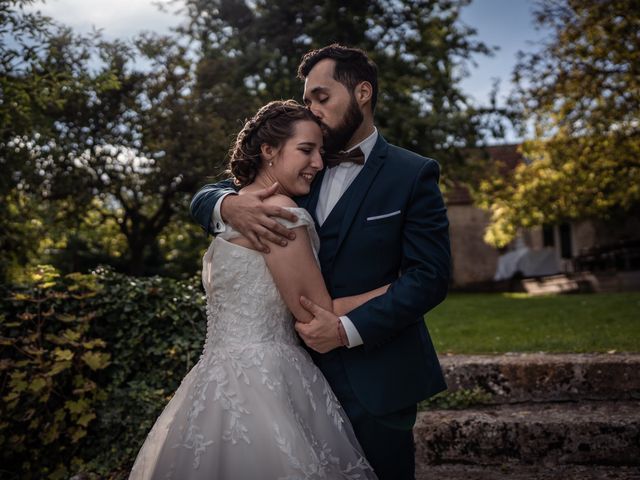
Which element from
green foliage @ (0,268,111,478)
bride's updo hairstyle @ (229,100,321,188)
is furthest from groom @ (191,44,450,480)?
green foliage @ (0,268,111,478)

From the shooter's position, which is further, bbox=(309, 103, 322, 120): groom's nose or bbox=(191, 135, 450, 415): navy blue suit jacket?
bbox=(309, 103, 322, 120): groom's nose

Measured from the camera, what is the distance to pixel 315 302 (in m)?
2.21

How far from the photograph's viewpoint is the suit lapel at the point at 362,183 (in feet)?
7.64

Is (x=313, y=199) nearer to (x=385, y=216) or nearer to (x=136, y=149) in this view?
(x=385, y=216)

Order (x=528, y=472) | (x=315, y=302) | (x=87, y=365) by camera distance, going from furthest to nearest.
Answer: (x=87, y=365) < (x=528, y=472) < (x=315, y=302)

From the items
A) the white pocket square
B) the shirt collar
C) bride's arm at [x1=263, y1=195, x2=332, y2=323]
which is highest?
the shirt collar

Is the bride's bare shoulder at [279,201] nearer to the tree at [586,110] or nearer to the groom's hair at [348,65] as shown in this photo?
the groom's hair at [348,65]

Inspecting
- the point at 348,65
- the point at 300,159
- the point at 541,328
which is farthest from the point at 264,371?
the point at 541,328

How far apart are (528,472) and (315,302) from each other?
7.83ft

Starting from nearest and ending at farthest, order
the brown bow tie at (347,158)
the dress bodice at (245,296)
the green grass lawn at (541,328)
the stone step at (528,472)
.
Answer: the dress bodice at (245,296), the brown bow tie at (347,158), the stone step at (528,472), the green grass lawn at (541,328)

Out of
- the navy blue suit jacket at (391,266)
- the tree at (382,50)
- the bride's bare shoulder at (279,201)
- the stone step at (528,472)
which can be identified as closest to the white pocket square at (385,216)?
the navy blue suit jacket at (391,266)

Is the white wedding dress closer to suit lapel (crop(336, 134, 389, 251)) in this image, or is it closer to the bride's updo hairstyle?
suit lapel (crop(336, 134, 389, 251))

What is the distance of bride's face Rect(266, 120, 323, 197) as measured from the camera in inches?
92.3

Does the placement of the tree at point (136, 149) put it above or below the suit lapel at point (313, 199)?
above
